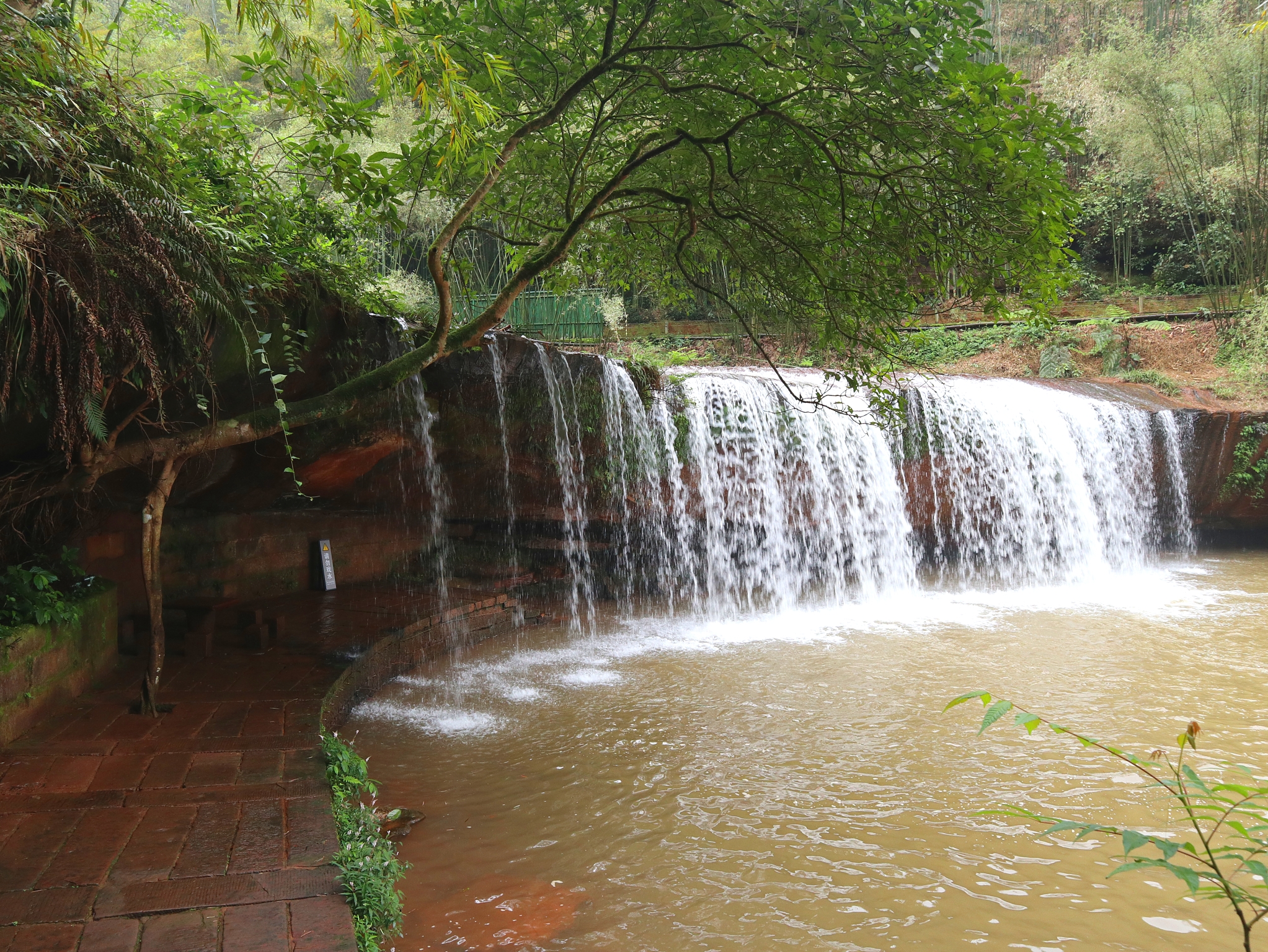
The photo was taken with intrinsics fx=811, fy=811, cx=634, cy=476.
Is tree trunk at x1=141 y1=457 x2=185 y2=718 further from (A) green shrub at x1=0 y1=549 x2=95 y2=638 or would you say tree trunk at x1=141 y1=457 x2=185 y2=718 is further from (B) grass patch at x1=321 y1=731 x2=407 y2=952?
(B) grass patch at x1=321 y1=731 x2=407 y2=952

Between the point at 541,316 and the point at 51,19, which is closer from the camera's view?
the point at 51,19

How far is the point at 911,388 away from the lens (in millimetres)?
10945

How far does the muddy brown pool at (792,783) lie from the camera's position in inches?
126

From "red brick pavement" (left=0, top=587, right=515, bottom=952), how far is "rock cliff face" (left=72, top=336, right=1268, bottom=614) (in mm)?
1733

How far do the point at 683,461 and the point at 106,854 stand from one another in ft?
22.2

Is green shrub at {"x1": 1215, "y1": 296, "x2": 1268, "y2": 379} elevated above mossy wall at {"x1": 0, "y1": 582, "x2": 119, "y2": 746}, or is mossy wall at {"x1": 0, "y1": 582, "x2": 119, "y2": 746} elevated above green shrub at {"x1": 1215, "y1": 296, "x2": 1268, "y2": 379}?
green shrub at {"x1": 1215, "y1": 296, "x2": 1268, "y2": 379}

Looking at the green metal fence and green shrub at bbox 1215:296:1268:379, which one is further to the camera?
the green metal fence

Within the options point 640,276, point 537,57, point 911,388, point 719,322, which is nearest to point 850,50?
point 537,57

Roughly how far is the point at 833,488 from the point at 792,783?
593cm

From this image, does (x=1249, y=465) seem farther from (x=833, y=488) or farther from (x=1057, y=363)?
(x=833, y=488)

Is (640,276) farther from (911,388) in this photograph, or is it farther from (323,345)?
(911,388)

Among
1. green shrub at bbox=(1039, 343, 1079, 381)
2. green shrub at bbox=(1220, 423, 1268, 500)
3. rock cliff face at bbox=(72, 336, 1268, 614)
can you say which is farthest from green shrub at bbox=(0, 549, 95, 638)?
green shrub at bbox=(1039, 343, 1079, 381)

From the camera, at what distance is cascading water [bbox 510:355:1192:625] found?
348 inches

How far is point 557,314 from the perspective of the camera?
14.0 m
